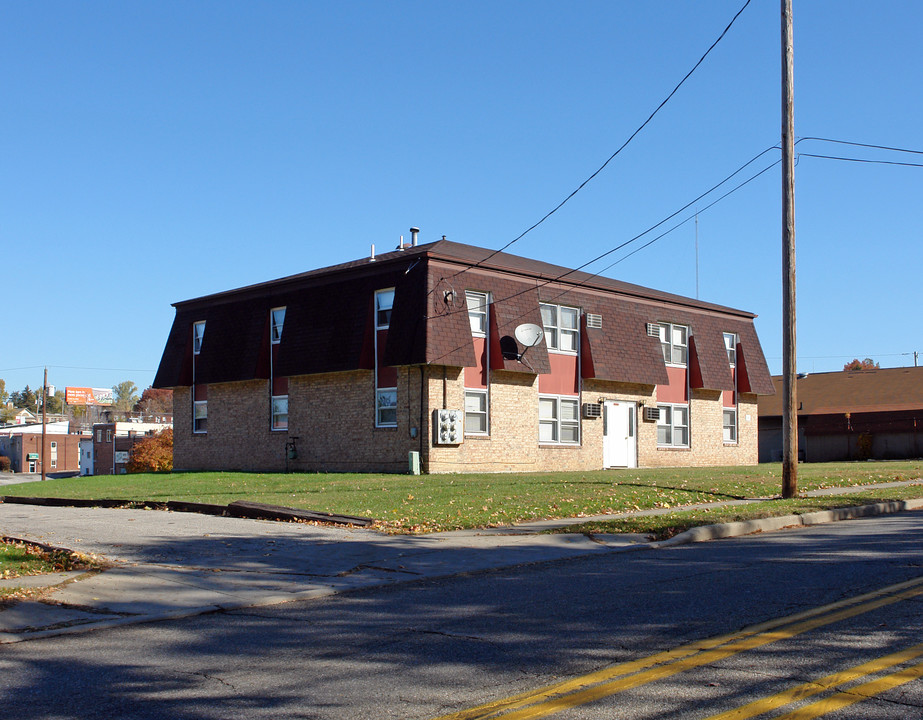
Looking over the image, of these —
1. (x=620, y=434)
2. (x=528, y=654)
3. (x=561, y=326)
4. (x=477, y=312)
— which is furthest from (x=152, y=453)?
(x=528, y=654)

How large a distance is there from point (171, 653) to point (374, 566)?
13.6ft

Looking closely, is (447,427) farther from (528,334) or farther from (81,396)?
(81,396)

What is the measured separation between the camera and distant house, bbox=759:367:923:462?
45031 mm

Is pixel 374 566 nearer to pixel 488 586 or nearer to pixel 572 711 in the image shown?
pixel 488 586

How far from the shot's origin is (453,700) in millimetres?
5258

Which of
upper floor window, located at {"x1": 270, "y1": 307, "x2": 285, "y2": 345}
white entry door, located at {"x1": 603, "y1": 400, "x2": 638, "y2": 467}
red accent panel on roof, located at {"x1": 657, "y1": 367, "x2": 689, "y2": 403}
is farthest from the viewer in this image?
red accent panel on roof, located at {"x1": 657, "y1": 367, "x2": 689, "y2": 403}

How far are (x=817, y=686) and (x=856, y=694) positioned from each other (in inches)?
8.9

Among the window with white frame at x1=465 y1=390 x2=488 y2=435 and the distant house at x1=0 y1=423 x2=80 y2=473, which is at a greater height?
the window with white frame at x1=465 y1=390 x2=488 y2=435

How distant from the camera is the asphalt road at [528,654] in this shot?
17.0 ft

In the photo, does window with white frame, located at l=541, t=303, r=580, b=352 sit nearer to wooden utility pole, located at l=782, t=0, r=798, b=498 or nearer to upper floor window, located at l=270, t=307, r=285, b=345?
upper floor window, located at l=270, t=307, r=285, b=345

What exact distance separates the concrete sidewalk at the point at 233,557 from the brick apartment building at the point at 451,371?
12740mm

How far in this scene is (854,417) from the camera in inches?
1843

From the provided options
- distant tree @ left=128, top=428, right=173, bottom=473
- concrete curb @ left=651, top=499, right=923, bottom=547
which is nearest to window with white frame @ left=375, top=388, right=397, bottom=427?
concrete curb @ left=651, top=499, right=923, bottom=547

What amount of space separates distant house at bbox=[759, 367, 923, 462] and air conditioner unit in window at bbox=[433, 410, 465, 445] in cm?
2525
